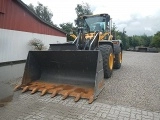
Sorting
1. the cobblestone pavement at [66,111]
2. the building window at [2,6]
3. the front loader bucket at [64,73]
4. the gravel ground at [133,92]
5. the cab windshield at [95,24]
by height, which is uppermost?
the building window at [2,6]

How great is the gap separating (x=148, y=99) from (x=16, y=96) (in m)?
3.40

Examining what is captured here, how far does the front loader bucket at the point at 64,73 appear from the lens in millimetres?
5133

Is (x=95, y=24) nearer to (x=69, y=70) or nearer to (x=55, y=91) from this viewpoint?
(x=69, y=70)

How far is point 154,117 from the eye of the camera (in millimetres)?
3797

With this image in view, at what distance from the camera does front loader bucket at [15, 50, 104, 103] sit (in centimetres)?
513

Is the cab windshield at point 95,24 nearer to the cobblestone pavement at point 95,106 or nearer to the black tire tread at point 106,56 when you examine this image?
the black tire tread at point 106,56

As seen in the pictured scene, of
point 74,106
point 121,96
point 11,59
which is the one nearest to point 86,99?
point 74,106

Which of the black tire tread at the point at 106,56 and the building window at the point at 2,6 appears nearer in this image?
the black tire tread at the point at 106,56

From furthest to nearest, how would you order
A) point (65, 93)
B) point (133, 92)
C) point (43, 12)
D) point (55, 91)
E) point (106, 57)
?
point (43, 12)
point (106, 57)
point (133, 92)
point (55, 91)
point (65, 93)

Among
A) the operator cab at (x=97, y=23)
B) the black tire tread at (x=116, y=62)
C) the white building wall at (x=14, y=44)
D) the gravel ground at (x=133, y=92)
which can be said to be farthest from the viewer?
the black tire tread at (x=116, y=62)

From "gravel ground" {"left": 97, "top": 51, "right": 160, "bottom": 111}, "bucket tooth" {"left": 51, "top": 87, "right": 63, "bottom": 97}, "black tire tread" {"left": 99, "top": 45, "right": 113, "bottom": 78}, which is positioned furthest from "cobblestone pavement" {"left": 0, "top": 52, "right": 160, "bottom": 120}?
"black tire tread" {"left": 99, "top": 45, "right": 113, "bottom": 78}

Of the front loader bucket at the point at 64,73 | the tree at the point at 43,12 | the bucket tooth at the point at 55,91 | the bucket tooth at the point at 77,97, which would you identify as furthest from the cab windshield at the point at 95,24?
the tree at the point at 43,12

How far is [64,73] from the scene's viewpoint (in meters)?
5.92

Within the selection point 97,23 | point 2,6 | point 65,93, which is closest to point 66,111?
point 65,93
